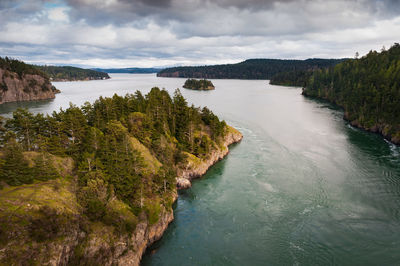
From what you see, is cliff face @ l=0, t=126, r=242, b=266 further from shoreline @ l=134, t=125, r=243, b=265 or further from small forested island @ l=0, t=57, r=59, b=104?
small forested island @ l=0, t=57, r=59, b=104

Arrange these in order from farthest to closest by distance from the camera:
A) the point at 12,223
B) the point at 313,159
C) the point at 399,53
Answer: the point at 399,53 < the point at 313,159 < the point at 12,223

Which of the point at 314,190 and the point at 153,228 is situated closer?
the point at 153,228

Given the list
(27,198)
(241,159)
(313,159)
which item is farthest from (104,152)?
(313,159)

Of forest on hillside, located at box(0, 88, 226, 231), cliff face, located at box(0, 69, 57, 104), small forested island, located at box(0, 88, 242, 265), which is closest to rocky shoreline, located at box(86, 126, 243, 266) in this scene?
small forested island, located at box(0, 88, 242, 265)

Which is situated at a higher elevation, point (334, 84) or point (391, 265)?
point (334, 84)

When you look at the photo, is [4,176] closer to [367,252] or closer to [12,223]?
[12,223]

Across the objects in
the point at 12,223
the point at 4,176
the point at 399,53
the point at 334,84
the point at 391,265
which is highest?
the point at 399,53

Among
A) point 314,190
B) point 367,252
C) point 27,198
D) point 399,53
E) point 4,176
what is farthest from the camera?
point 399,53
